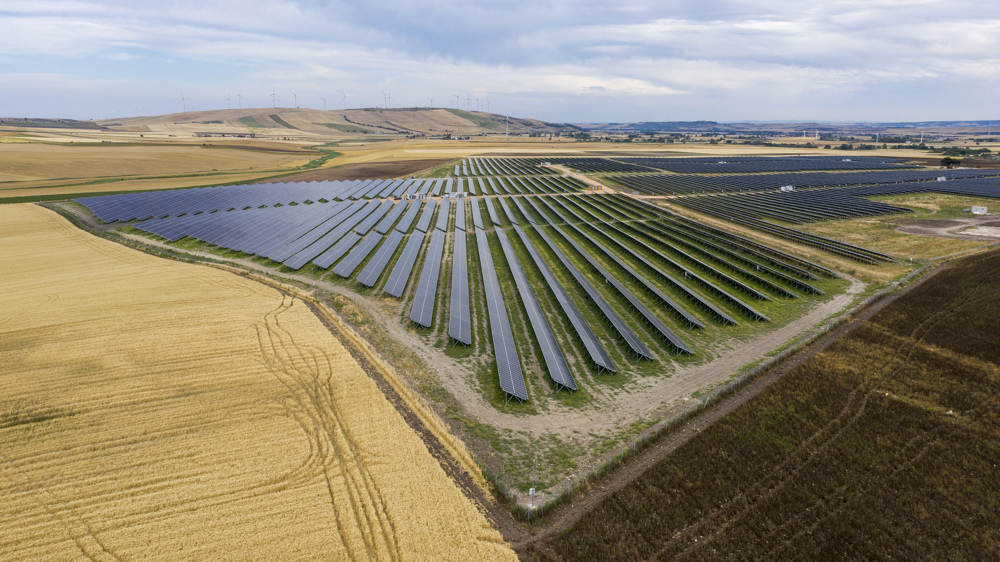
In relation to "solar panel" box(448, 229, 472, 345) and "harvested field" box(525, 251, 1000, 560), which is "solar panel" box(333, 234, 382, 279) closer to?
"solar panel" box(448, 229, 472, 345)

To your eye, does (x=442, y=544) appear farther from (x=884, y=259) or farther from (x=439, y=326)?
(x=884, y=259)

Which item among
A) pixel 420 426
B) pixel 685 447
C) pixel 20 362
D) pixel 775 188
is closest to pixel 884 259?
pixel 685 447

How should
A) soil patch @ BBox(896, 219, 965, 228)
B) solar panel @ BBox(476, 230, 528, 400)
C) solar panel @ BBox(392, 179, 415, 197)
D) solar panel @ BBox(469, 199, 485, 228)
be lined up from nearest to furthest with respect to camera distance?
1. solar panel @ BBox(476, 230, 528, 400)
2. solar panel @ BBox(469, 199, 485, 228)
3. soil patch @ BBox(896, 219, 965, 228)
4. solar panel @ BBox(392, 179, 415, 197)

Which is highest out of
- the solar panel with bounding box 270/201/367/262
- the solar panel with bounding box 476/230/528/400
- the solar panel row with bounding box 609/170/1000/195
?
the solar panel row with bounding box 609/170/1000/195

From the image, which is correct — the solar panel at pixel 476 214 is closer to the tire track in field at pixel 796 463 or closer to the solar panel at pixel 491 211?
the solar panel at pixel 491 211

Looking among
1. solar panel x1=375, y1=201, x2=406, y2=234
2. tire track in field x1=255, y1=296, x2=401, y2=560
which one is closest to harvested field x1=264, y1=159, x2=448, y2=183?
solar panel x1=375, y1=201, x2=406, y2=234

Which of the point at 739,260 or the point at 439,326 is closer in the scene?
the point at 439,326

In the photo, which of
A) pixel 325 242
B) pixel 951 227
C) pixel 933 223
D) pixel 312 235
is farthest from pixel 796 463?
pixel 933 223
